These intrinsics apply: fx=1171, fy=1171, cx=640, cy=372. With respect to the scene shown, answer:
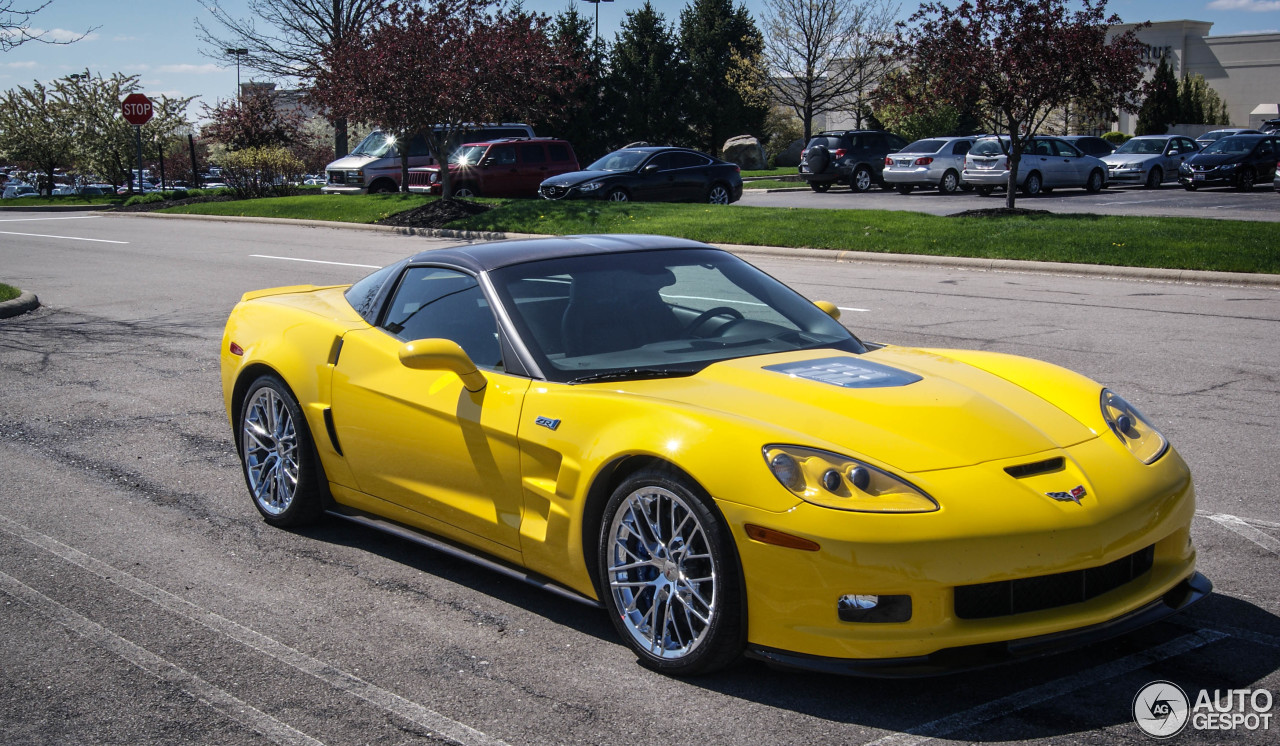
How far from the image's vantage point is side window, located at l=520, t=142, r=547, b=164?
91.4 feet

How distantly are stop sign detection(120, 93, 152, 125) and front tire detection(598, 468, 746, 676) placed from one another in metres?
34.1

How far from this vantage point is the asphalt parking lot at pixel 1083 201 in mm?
24828

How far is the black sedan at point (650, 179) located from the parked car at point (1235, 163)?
14.4m

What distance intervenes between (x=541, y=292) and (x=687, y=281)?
0.61m

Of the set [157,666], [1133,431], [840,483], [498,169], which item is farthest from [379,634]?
[498,169]

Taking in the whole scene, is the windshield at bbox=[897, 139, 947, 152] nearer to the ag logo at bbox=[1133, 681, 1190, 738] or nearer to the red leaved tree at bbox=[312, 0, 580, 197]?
the red leaved tree at bbox=[312, 0, 580, 197]

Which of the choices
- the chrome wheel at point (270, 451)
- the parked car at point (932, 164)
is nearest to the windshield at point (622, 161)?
the parked car at point (932, 164)

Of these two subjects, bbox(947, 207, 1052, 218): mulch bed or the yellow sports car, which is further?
bbox(947, 207, 1052, 218): mulch bed

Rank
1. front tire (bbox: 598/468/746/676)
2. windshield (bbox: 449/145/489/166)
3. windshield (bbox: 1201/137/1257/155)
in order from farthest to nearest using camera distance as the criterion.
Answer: windshield (bbox: 1201/137/1257/155)
windshield (bbox: 449/145/489/166)
front tire (bbox: 598/468/746/676)

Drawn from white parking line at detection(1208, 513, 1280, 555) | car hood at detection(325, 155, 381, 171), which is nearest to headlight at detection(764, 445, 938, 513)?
white parking line at detection(1208, 513, 1280, 555)

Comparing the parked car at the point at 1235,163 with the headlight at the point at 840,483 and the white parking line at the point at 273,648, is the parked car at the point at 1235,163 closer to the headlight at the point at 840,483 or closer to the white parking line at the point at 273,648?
the headlight at the point at 840,483

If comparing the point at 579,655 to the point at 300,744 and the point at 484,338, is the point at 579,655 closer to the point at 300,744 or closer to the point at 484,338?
the point at 300,744

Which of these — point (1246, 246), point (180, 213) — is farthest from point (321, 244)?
point (1246, 246)

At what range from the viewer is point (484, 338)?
458cm
